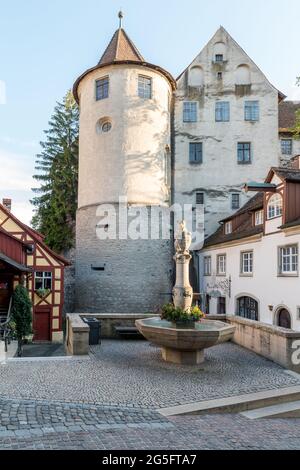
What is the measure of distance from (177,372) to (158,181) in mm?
17047

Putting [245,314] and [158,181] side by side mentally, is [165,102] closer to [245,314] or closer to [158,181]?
[158,181]

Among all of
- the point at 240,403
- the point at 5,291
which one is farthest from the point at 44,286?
the point at 240,403

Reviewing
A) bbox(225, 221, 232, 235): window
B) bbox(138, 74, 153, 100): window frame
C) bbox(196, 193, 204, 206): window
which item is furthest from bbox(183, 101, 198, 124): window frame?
bbox(225, 221, 232, 235): window

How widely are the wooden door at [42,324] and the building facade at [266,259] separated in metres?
9.53

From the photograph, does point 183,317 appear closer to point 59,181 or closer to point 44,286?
point 44,286

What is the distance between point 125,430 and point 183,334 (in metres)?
3.73

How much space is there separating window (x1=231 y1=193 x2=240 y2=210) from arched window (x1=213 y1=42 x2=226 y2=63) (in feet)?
33.8

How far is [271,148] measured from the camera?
2895 centimetres

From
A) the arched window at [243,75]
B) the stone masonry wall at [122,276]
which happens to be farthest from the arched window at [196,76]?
the stone masonry wall at [122,276]

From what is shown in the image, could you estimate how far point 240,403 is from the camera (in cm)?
719

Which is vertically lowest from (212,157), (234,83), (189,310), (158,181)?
(189,310)

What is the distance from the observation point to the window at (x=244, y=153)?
95.1 feet

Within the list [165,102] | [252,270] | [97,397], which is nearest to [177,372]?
[97,397]

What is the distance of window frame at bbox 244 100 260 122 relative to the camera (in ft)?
95.9
